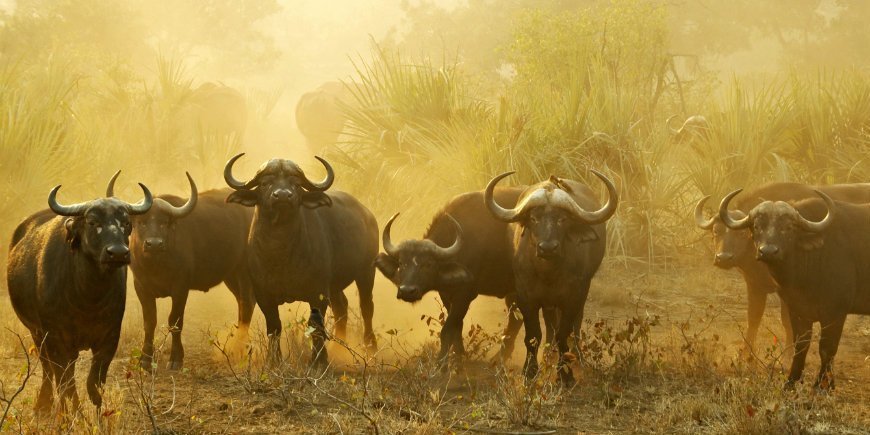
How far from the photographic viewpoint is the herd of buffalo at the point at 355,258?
6.09 metres

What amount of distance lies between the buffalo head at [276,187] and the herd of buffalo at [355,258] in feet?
0.05

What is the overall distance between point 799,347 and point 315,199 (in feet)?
13.7

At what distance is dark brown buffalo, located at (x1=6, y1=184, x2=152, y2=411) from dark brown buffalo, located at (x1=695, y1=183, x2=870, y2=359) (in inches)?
206

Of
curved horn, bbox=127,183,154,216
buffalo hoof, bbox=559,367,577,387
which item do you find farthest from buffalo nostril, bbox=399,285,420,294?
curved horn, bbox=127,183,154,216

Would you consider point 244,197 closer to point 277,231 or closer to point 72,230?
point 277,231

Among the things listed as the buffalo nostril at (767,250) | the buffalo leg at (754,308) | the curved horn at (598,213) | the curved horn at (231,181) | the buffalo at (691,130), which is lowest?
the buffalo leg at (754,308)

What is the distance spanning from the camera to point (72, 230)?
231 inches

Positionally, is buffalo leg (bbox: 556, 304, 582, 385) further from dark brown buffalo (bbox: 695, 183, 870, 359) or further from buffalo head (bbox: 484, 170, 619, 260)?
dark brown buffalo (bbox: 695, 183, 870, 359)

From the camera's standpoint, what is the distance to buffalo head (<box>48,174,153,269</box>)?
561 cm

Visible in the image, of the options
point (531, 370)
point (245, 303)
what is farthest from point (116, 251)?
point (245, 303)

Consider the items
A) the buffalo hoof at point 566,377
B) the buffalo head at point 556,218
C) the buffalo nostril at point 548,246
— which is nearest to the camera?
the buffalo nostril at point 548,246

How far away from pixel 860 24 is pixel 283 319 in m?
37.4

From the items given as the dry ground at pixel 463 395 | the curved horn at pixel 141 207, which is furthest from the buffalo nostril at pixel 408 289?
the curved horn at pixel 141 207

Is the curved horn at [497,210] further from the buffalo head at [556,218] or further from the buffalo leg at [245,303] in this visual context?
the buffalo leg at [245,303]
